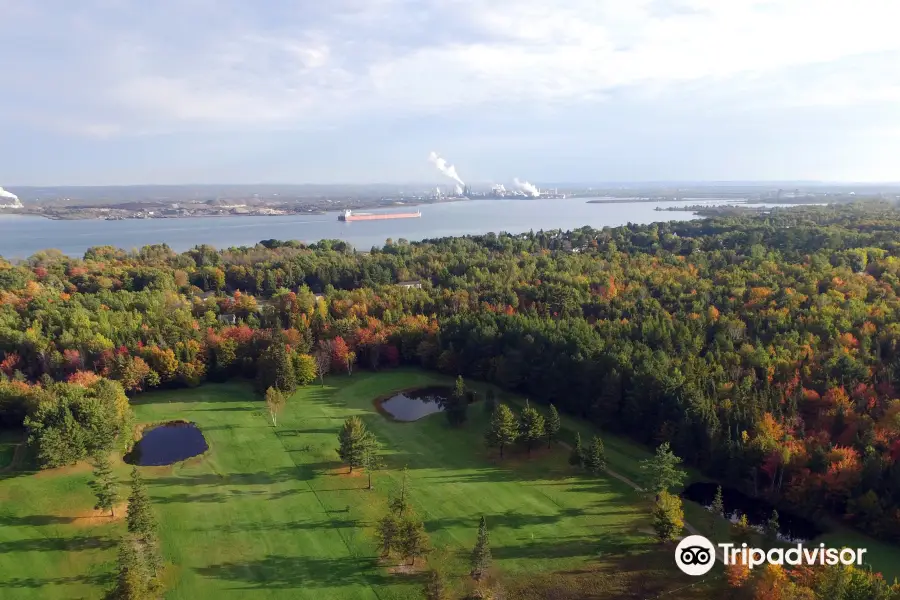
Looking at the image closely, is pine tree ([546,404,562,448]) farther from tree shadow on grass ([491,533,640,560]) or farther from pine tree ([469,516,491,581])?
pine tree ([469,516,491,581])

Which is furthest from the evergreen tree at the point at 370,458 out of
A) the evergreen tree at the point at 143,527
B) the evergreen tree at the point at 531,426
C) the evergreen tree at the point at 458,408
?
the evergreen tree at the point at 143,527

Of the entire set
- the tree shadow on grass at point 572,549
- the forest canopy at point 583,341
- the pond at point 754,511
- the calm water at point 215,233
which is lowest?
the pond at point 754,511

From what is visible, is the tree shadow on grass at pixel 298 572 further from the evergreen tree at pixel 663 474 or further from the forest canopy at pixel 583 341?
the forest canopy at pixel 583 341

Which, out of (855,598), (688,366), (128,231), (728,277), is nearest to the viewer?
(855,598)

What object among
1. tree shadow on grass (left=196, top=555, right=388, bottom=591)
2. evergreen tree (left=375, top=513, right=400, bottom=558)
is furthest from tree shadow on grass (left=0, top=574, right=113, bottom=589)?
evergreen tree (left=375, top=513, right=400, bottom=558)

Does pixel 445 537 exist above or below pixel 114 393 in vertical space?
below

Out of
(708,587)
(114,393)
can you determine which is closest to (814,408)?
(708,587)

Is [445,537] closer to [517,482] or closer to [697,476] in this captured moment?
[517,482]
